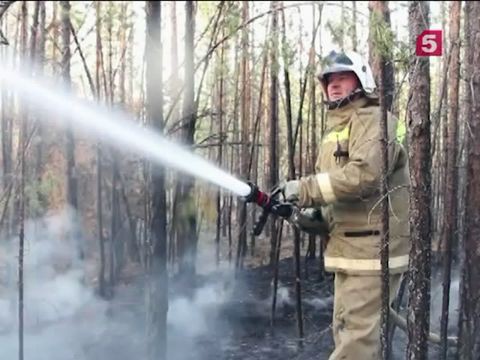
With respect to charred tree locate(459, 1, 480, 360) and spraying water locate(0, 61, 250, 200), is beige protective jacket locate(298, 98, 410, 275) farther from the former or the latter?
charred tree locate(459, 1, 480, 360)

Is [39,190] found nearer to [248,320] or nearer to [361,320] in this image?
[248,320]

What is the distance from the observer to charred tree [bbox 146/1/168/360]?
3383 millimetres

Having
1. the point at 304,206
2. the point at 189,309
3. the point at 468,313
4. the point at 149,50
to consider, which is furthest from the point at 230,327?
the point at 149,50

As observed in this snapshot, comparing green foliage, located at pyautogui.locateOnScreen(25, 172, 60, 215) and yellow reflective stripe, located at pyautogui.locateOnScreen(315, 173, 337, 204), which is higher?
yellow reflective stripe, located at pyautogui.locateOnScreen(315, 173, 337, 204)

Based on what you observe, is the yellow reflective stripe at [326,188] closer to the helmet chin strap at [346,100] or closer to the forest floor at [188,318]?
the helmet chin strap at [346,100]

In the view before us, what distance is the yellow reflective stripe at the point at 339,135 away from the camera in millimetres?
3396

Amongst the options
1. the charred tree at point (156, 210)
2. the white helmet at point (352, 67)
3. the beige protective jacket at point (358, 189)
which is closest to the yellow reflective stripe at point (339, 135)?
the beige protective jacket at point (358, 189)

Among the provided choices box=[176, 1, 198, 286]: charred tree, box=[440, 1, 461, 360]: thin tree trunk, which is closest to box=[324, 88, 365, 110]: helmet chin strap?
box=[440, 1, 461, 360]: thin tree trunk

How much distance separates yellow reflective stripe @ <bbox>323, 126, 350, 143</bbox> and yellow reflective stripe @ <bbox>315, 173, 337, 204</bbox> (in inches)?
10.8

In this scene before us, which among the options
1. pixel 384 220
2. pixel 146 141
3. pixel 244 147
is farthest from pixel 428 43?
pixel 244 147

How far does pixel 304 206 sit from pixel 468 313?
1.53m

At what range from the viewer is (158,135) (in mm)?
3498

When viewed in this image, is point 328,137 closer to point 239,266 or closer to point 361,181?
point 361,181

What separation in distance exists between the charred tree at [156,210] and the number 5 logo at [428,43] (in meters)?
1.38
